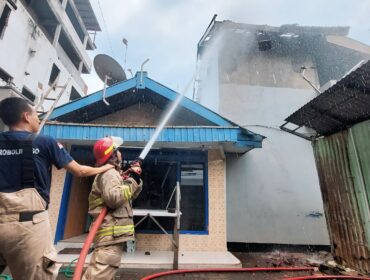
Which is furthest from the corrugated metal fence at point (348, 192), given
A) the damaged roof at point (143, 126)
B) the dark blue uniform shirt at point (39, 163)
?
the dark blue uniform shirt at point (39, 163)

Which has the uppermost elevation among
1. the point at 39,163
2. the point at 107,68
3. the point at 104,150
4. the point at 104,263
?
the point at 107,68

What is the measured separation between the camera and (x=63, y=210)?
282 inches

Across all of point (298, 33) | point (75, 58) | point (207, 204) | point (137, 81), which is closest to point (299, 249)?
point (207, 204)

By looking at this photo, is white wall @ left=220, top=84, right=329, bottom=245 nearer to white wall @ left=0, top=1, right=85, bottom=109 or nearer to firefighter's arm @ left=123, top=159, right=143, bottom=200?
firefighter's arm @ left=123, top=159, right=143, bottom=200

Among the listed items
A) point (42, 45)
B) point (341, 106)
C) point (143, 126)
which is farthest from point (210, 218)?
point (42, 45)

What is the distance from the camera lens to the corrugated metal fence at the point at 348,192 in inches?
210

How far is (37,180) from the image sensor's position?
205cm

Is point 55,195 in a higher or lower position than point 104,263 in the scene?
higher

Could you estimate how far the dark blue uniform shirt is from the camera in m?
1.94

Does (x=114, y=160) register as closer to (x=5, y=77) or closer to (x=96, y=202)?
(x=96, y=202)

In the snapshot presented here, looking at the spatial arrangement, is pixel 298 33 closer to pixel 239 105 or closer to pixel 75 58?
pixel 239 105

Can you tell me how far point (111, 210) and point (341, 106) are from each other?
5307 mm

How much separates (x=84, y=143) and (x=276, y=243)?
7246 millimetres

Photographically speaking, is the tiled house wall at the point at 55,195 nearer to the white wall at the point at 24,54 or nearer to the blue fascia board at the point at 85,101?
the blue fascia board at the point at 85,101
